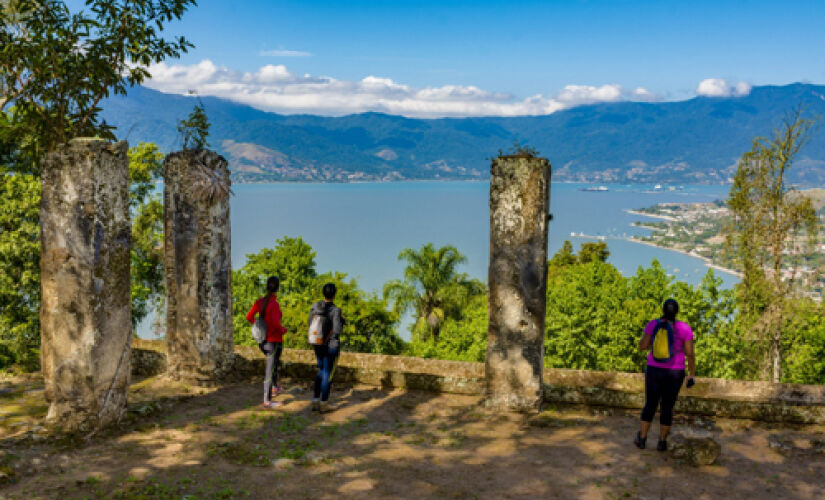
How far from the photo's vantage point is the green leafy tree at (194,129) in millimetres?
9336

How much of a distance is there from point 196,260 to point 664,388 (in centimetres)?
673

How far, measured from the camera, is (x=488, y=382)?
8727 millimetres

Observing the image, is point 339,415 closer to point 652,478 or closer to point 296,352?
point 296,352

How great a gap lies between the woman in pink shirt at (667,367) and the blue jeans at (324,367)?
4.08 metres

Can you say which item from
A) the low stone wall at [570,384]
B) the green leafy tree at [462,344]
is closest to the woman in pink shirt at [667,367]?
the low stone wall at [570,384]

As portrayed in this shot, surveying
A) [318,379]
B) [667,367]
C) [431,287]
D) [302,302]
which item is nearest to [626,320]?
[302,302]

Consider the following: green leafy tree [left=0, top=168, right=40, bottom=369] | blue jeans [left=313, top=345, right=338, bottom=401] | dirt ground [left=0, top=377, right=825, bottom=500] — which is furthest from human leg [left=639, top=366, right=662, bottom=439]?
green leafy tree [left=0, top=168, right=40, bottom=369]

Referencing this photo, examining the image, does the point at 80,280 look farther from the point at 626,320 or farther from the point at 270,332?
the point at 626,320

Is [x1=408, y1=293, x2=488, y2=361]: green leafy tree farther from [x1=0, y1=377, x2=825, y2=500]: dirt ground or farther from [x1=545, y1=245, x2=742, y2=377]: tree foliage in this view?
[x1=0, y1=377, x2=825, y2=500]: dirt ground

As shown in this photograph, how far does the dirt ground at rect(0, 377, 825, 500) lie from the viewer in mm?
6121

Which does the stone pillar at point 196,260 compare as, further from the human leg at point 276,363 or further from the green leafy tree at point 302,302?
the green leafy tree at point 302,302

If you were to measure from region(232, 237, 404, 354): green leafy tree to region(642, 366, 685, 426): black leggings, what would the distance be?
22249 mm

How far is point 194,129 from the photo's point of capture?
31.0 ft

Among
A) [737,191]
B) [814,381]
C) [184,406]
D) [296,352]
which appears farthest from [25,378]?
[814,381]
